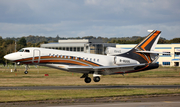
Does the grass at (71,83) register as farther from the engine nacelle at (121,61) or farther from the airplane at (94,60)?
the engine nacelle at (121,61)

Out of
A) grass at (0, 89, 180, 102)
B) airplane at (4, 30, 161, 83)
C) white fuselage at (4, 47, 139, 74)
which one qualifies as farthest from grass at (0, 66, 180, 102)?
white fuselage at (4, 47, 139, 74)

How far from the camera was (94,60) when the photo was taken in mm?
35156

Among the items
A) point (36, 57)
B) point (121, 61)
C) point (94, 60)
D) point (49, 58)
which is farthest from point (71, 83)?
point (121, 61)

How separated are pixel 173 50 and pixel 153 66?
256 feet

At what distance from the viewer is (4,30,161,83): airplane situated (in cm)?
3256

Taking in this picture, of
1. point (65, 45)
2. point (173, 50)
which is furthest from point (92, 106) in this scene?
point (173, 50)

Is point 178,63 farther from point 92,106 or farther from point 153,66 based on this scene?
point 92,106

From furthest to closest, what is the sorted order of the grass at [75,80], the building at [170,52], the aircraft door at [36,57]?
the building at [170,52]
the grass at [75,80]
the aircraft door at [36,57]

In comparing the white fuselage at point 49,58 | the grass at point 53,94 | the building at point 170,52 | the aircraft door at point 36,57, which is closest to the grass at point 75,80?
the white fuselage at point 49,58

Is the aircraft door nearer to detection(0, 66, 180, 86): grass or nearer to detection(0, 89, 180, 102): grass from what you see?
detection(0, 66, 180, 86): grass

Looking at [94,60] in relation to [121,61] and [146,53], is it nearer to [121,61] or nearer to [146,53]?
[121,61]

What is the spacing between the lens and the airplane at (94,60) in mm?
32562

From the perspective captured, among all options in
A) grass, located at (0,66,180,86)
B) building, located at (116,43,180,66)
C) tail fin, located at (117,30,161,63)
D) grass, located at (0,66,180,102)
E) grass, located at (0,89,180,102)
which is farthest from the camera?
building, located at (116,43,180,66)

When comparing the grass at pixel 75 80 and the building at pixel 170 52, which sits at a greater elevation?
the building at pixel 170 52
